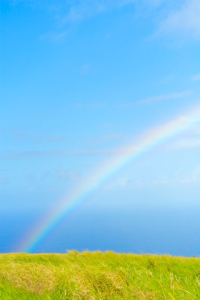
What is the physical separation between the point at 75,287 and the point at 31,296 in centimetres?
129

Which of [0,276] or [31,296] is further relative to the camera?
[0,276]

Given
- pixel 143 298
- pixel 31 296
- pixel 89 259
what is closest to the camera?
pixel 143 298

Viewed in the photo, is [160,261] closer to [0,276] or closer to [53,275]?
[53,275]

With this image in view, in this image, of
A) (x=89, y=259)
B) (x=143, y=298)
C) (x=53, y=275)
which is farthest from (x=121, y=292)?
(x=89, y=259)

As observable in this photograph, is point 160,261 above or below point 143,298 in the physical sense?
above

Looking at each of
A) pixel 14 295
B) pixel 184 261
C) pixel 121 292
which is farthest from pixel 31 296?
pixel 184 261

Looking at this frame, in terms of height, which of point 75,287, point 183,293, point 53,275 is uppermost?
point 53,275

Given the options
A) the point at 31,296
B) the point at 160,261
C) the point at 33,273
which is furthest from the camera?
the point at 160,261

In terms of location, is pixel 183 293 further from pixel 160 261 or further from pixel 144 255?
pixel 144 255

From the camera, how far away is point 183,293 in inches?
271

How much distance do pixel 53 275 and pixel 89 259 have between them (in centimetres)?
583

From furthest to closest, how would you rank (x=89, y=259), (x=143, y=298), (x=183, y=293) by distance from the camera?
(x=89, y=259) → (x=183, y=293) → (x=143, y=298)

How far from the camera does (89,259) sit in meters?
14.2

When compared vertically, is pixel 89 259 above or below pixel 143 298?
above
